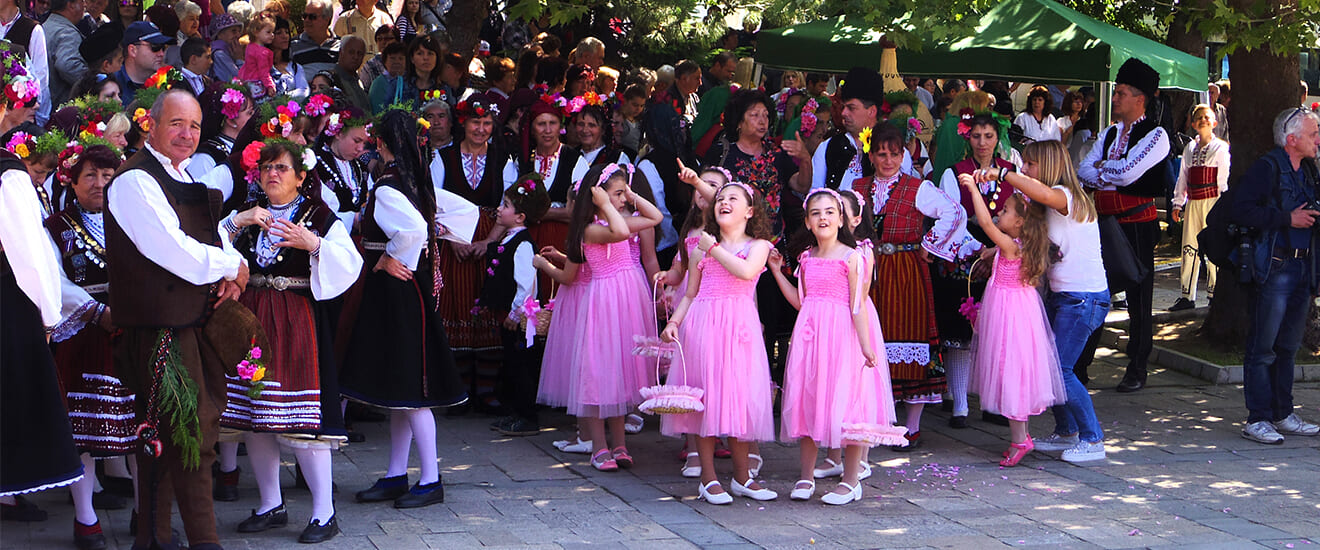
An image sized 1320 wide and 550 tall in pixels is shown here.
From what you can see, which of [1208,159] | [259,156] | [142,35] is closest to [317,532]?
[259,156]

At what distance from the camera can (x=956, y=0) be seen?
8.15 metres

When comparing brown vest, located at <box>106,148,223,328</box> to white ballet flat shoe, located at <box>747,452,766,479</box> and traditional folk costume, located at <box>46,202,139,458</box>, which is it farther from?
white ballet flat shoe, located at <box>747,452,766,479</box>

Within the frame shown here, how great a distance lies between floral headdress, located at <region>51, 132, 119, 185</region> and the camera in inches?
234

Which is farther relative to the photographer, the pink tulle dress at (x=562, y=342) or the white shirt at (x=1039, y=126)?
the white shirt at (x=1039, y=126)

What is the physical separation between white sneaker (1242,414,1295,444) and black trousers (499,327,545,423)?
406 cm

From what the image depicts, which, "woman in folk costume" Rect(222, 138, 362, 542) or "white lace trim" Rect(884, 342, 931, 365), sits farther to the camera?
"white lace trim" Rect(884, 342, 931, 365)

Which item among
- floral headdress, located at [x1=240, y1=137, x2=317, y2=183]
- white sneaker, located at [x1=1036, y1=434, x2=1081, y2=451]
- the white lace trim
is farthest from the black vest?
white sneaker, located at [x1=1036, y1=434, x2=1081, y2=451]

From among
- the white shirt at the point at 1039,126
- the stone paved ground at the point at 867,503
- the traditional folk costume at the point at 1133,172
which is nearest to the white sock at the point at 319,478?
the stone paved ground at the point at 867,503

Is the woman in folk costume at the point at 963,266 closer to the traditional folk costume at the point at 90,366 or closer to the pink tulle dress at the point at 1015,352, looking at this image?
the pink tulle dress at the point at 1015,352

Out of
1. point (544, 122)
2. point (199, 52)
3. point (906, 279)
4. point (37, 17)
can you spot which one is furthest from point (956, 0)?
point (37, 17)

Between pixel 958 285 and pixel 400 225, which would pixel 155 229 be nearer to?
pixel 400 225

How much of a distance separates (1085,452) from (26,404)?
514 cm

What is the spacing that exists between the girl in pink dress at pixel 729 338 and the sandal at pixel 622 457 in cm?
65

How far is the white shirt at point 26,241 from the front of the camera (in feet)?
16.0
